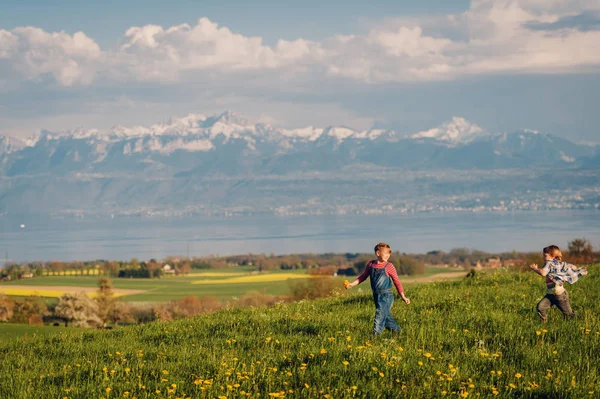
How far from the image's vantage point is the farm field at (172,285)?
86.8 metres

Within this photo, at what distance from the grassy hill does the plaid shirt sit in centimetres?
63

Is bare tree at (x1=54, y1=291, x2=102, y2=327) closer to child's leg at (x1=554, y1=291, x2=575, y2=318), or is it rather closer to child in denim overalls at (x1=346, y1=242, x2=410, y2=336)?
child in denim overalls at (x1=346, y1=242, x2=410, y2=336)

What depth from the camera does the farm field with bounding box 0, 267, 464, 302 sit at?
3418 inches

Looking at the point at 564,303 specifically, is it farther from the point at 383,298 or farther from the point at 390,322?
the point at 383,298

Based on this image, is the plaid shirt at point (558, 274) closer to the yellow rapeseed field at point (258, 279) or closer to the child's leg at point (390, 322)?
the child's leg at point (390, 322)

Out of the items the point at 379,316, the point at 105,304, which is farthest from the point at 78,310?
the point at 379,316

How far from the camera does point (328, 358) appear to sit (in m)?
9.94

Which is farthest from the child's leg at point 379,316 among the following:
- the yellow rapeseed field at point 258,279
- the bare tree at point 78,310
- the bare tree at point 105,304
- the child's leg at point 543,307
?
the yellow rapeseed field at point 258,279

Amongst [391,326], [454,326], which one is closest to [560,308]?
[454,326]

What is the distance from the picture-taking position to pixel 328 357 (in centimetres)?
995

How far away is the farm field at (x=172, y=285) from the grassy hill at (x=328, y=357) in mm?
65020

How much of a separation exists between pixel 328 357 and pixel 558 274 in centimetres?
529

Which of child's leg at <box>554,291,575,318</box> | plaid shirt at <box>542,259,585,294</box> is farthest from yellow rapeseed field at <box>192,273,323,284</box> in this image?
plaid shirt at <box>542,259,585,294</box>

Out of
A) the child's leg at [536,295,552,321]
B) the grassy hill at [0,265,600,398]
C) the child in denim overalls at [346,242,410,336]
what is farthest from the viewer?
the child's leg at [536,295,552,321]
